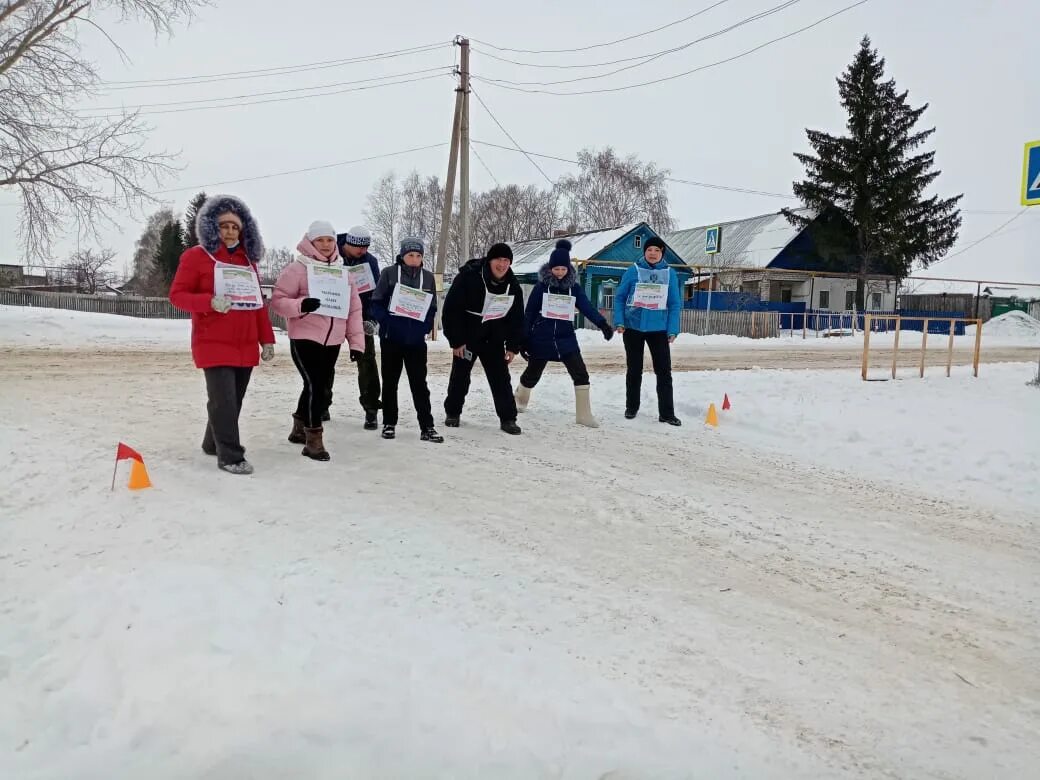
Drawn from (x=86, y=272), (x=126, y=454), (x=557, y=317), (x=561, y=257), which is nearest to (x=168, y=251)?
(x=86, y=272)

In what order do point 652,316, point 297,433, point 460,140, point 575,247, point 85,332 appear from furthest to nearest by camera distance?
point 575,247, point 460,140, point 85,332, point 652,316, point 297,433

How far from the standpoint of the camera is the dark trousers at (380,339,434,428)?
6.79m

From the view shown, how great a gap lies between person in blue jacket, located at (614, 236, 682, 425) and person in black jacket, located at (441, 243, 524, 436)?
149cm

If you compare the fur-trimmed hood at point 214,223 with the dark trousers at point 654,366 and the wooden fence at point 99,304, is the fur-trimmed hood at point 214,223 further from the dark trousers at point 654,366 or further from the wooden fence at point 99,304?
the wooden fence at point 99,304

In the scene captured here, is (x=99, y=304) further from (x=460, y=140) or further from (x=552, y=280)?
(x=552, y=280)

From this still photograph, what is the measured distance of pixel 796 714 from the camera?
2.90 meters

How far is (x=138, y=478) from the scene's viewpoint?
480 centimetres

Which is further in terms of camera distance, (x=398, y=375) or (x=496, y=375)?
(x=496, y=375)

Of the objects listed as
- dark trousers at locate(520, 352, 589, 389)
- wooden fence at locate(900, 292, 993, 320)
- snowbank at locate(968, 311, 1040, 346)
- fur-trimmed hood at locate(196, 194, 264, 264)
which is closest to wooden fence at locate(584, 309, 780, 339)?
snowbank at locate(968, 311, 1040, 346)

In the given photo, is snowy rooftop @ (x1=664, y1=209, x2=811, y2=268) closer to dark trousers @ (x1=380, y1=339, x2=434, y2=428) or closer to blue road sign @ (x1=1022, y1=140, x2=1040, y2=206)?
blue road sign @ (x1=1022, y1=140, x2=1040, y2=206)

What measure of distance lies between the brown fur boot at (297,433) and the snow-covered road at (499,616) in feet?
0.55

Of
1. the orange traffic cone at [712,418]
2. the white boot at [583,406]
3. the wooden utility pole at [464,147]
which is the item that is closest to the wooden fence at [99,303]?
the wooden utility pole at [464,147]

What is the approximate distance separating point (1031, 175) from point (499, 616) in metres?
9.27

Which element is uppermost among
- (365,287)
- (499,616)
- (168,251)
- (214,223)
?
(168,251)
